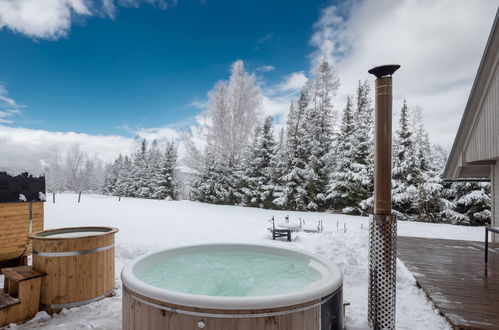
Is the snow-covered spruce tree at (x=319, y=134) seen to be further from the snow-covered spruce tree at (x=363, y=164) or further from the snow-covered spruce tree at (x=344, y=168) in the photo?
the snow-covered spruce tree at (x=363, y=164)

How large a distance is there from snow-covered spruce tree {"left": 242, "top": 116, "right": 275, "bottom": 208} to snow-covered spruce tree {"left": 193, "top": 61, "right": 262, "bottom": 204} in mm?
597

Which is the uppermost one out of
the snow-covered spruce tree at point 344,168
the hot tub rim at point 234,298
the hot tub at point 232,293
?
the snow-covered spruce tree at point 344,168

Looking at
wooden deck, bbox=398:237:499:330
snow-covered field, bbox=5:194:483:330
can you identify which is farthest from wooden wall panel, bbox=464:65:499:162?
snow-covered field, bbox=5:194:483:330

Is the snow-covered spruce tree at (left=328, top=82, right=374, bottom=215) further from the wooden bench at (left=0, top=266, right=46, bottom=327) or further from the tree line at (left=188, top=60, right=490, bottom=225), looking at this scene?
the wooden bench at (left=0, top=266, right=46, bottom=327)

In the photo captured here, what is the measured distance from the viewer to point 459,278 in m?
3.88

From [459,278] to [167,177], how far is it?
2099cm

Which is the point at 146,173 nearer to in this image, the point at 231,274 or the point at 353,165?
the point at 353,165

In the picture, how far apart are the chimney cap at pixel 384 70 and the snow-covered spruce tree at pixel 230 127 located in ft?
46.3

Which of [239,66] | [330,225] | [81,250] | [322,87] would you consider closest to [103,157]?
[239,66]

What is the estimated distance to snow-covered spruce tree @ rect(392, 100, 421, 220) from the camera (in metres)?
13.1

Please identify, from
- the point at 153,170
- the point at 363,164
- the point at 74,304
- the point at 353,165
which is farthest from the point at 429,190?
the point at 153,170

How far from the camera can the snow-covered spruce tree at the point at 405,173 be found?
13.1 meters

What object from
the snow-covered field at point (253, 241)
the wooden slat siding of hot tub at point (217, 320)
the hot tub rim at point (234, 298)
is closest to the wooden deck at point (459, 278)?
the snow-covered field at point (253, 241)

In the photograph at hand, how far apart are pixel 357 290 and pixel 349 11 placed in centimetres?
723
